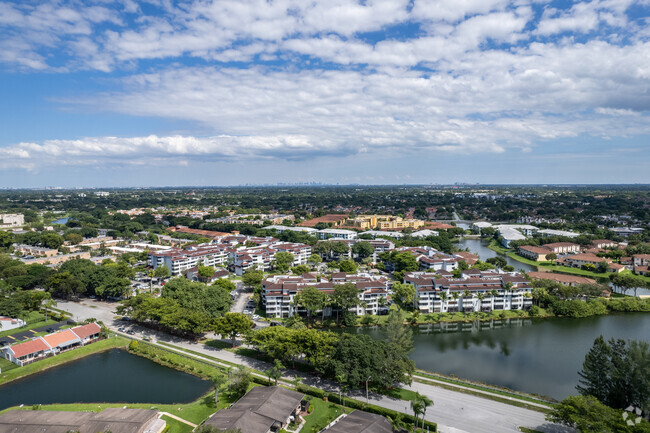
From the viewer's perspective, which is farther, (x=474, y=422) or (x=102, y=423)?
(x=474, y=422)

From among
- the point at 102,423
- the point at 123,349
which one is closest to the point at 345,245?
the point at 123,349

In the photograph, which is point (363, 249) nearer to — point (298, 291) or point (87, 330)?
point (298, 291)

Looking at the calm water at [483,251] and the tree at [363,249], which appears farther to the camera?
the tree at [363,249]

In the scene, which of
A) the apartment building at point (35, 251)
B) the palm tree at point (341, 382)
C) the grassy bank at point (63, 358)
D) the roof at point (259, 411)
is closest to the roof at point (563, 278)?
the palm tree at point (341, 382)

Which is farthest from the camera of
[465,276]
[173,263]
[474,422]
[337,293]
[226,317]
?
[173,263]

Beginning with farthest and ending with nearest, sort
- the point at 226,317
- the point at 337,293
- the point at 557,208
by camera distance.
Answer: the point at 557,208 → the point at 337,293 → the point at 226,317

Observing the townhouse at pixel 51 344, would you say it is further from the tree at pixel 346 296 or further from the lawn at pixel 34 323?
the tree at pixel 346 296

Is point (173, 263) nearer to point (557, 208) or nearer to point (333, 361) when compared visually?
point (333, 361)
